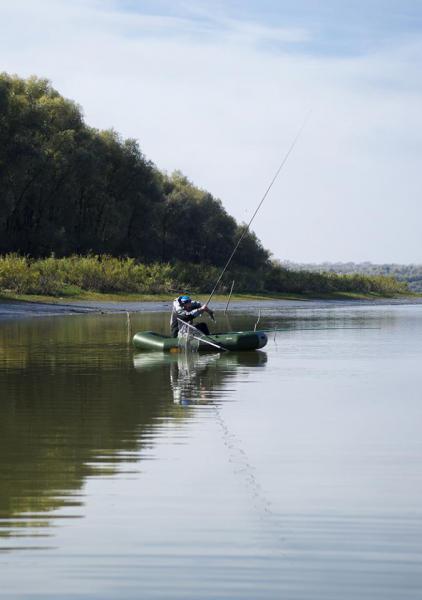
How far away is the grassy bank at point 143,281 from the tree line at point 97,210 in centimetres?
17

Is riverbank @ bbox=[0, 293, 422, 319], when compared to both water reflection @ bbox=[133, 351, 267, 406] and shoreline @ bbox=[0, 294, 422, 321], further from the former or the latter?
water reflection @ bbox=[133, 351, 267, 406]

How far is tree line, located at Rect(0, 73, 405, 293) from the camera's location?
6712 centimetres

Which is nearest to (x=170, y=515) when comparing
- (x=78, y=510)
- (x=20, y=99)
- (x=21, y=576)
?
(x=78, y=510)

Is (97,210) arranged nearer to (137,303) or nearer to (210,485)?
(137,303)

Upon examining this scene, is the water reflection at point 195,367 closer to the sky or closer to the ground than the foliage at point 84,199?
closer to the ground

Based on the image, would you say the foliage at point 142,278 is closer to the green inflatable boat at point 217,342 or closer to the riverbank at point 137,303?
the riverbank at point 137,303

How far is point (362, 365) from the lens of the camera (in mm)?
24484

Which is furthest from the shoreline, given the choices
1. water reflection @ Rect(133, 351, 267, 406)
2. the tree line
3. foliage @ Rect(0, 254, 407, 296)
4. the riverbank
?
water reflection @ Rect(133, 351, 267, 406)

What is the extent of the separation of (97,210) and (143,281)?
17851 millimetres

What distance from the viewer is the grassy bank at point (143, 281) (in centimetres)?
5491

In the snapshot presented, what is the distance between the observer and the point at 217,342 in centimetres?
2791

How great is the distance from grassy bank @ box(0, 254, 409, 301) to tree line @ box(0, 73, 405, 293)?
17 cm

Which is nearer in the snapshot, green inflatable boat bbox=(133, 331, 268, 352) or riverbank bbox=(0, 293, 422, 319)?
green inflatable boat bbox=(133, 331, 268, 352)

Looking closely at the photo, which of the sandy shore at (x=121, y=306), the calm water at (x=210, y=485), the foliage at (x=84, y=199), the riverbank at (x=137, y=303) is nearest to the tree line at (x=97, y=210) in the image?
the foliage at (x=84, y=199)
